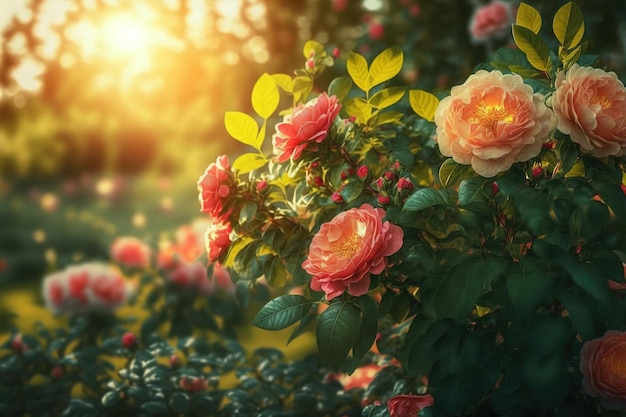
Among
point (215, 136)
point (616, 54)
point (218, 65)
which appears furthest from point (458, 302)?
point (215, 136)

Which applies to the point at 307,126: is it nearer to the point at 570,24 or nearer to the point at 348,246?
the point at 348,246

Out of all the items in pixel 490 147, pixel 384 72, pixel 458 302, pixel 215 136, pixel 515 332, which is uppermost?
pixel 215 136

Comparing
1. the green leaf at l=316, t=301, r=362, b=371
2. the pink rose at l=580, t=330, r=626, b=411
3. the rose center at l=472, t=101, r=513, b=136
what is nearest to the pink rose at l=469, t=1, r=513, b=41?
the rose center at l=472, t=101, r=513, b=136

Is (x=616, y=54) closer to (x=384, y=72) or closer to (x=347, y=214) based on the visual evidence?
(x=384, y=72)

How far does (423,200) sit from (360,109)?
0.36 meters

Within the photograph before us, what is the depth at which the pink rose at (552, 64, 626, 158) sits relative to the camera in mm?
1410

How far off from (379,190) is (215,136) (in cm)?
840

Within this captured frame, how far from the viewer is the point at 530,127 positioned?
140 centimetres

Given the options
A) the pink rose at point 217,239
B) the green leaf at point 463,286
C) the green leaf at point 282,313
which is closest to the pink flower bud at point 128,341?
the pink rose at point 217,239

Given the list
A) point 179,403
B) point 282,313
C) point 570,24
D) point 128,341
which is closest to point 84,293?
point 128,341

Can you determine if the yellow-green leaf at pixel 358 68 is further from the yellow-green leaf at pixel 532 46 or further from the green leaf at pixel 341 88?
the yellow-green leaf at pixel 532 46

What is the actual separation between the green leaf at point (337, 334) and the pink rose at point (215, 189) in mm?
390

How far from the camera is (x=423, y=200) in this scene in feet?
4.76

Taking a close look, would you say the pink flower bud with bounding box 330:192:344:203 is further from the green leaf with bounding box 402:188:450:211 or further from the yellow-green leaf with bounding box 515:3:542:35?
the yellow-green leaf with bounding box 515:3:542:35
